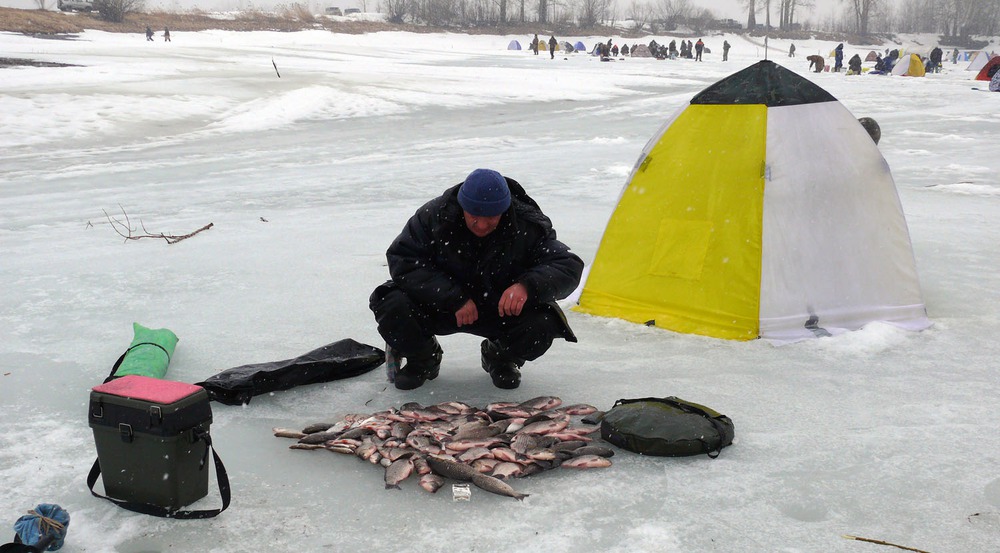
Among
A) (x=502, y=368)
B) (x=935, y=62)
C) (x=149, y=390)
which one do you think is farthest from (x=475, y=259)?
(x=935, y=62)

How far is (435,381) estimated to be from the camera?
13.9ft

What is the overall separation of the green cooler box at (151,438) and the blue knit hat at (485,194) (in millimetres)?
1366

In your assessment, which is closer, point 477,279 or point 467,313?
point 467,313

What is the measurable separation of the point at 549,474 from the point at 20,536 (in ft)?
5.73

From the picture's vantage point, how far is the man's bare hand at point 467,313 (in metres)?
3.76

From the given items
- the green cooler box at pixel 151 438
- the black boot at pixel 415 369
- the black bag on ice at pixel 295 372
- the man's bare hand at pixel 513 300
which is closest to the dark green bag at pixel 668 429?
the man's bare hand at pixel 513 300

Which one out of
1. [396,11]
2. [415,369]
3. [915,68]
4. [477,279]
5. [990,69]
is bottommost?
[415,369]

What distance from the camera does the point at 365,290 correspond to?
595cm

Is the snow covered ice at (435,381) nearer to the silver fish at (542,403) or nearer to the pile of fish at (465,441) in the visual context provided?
the pile of fish at (465,441)

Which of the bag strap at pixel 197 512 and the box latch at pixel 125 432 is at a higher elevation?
the box latch at pixel 125 432

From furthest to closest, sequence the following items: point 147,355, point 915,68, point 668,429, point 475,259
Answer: point 915,68
point 147,355
point 475,259
point 668,429

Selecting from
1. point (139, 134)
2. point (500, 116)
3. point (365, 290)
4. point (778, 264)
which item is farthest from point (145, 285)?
point (500, 116)

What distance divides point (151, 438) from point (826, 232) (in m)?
3.71

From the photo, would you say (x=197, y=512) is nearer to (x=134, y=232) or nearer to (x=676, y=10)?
(x=134, y=232)
